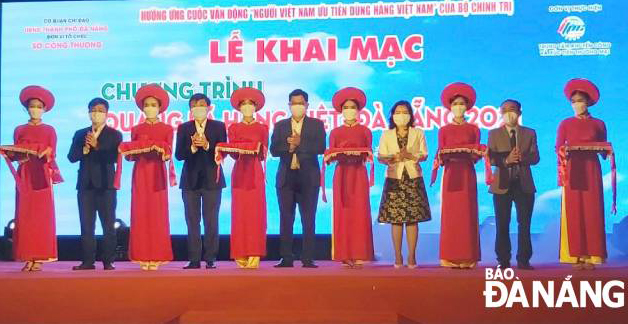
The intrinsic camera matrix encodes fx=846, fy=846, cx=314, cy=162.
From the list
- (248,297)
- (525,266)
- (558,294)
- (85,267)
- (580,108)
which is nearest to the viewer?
(558,294)

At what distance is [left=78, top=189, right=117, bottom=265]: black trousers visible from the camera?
6047 millimetres

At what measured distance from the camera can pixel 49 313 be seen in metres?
5.46

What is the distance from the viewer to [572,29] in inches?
251

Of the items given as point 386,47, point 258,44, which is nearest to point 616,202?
point 386,47

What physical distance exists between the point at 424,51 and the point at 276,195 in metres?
1.58

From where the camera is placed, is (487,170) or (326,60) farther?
(326,60)

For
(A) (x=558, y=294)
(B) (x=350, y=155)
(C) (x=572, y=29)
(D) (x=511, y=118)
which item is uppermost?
(C) (x=572, y=29)

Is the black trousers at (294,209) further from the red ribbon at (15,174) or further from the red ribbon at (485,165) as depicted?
the red ribbon at (15,174)

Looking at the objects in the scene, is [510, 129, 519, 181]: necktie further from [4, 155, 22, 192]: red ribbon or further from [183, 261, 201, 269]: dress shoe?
[4, 155, 22, 192]: red ribbon

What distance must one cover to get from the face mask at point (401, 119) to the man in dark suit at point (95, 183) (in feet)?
6.61

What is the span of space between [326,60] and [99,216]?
208cm

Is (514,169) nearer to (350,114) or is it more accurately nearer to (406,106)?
(406,106)

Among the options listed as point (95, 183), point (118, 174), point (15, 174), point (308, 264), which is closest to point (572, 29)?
point (308, 264)

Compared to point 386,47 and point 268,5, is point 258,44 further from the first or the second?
point 386,47
